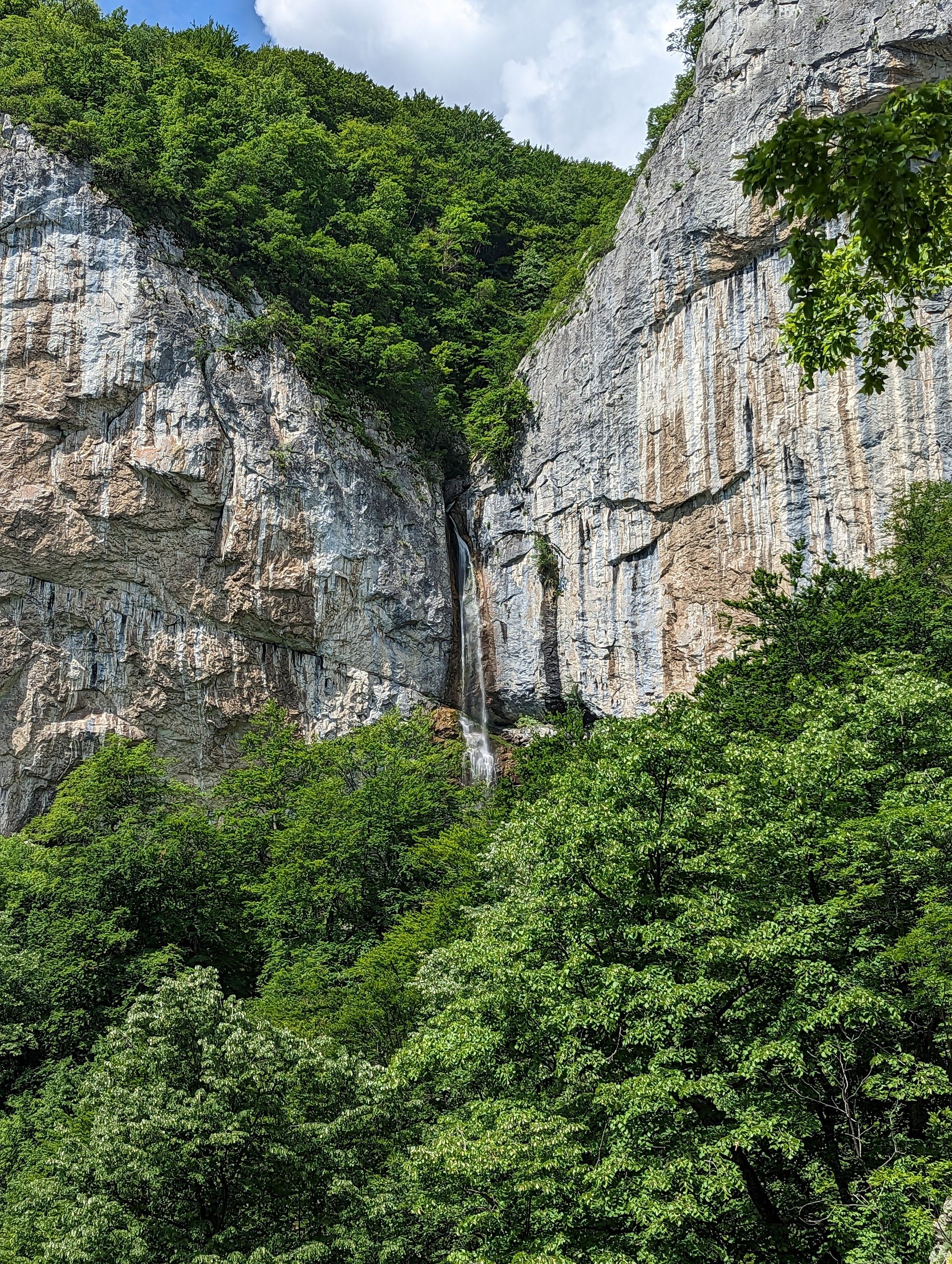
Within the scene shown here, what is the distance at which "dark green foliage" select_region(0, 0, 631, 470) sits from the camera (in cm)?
2964

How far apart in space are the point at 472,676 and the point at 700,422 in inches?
397

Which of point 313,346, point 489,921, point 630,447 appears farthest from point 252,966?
point 313,346

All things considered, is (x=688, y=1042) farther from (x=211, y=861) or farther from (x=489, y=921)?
(x=211, y=861)

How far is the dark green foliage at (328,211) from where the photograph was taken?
97.2ft

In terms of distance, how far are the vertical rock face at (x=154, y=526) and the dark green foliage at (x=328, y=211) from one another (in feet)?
5.87

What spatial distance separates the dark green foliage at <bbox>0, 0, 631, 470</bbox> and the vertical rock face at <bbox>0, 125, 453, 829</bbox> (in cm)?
179

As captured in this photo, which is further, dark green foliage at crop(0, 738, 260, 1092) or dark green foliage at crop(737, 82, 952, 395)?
dark green foliage at crop(0, 738, 260, 1092)

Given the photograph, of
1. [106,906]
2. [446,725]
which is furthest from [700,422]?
[106,906]

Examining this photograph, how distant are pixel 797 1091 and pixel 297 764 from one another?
16727 mm

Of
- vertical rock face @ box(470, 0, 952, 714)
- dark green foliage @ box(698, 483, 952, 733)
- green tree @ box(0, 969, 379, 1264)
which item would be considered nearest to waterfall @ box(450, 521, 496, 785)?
vertical rock face @ box(470, 0, 952, 714)

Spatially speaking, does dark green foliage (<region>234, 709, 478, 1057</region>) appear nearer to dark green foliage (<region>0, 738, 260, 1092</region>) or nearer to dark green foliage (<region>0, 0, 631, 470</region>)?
dark green foliage (<region>0, 738, 260, 1092</region>)

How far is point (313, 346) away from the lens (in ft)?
99.6

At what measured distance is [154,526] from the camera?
26.5 m

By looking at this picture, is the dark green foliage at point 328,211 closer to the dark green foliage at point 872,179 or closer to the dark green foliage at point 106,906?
the dark green foliage at point 106,906
